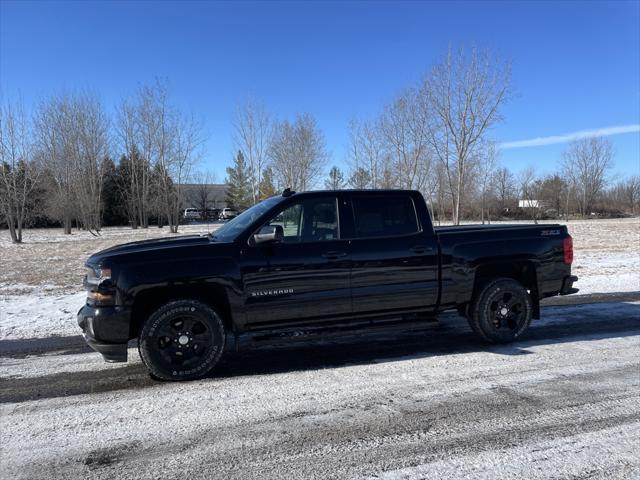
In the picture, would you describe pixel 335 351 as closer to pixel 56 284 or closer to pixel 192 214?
pixel 56 284

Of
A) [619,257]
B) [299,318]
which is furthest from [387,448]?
[619,257]

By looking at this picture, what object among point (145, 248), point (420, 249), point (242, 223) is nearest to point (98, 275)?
point (145, 248)

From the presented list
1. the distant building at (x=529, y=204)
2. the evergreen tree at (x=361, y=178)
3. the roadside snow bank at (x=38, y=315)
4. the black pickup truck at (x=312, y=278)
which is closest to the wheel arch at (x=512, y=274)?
the black pickup truck at (x=312, y=278)

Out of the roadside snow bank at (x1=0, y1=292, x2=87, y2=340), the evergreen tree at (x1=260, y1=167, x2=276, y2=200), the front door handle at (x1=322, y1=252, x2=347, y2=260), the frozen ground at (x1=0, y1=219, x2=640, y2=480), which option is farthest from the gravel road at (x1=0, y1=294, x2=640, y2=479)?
the evergreen tree at (x1=260, y1=167, x2=276, y2=200)

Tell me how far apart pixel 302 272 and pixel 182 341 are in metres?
1.46

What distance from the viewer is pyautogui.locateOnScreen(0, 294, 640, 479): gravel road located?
2938 millimetres

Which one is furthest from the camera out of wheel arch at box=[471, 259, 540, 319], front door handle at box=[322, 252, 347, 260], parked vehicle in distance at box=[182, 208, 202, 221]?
parked vehicle in distance at box=[182, 208, 202, 221]

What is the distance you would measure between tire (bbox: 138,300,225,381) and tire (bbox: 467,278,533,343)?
10.6 feet

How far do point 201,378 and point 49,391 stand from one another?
1.46 m

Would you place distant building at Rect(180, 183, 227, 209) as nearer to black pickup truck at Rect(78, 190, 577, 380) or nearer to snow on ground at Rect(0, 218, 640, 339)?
snow on ground at Rect(0, 218, 640, 339)

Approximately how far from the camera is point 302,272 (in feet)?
15.8

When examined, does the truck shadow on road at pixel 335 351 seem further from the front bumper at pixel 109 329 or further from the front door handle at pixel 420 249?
the front door handle at pixel 420 249

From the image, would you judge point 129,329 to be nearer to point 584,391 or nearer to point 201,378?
point 201,378

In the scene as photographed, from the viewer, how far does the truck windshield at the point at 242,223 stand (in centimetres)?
490
